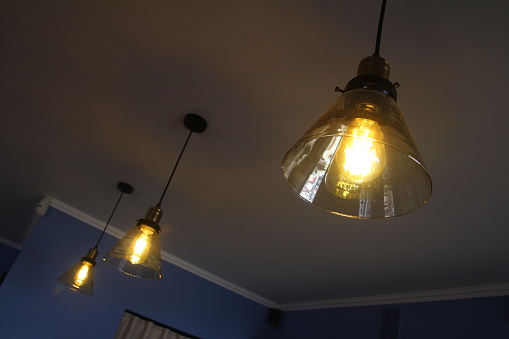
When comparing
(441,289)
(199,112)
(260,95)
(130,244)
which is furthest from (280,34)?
(441,289)

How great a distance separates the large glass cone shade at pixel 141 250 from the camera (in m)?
1.42

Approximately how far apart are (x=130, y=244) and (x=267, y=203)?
100 cm

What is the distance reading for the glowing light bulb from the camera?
77cm

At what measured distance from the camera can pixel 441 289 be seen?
110 inches

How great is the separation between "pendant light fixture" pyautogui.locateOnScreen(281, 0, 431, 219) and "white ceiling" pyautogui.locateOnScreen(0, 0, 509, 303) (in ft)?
1.61

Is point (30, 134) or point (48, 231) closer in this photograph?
point (30, 134)

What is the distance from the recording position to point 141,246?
1454 mm

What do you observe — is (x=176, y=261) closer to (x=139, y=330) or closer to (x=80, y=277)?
(x=139, y=330)

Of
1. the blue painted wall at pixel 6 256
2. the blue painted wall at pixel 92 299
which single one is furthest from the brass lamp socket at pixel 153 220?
the blue painted wall at pixel 6 256

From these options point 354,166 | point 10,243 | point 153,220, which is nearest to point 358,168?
point 354,166

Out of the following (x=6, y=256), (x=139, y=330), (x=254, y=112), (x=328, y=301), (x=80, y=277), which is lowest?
(x=139, y=330)

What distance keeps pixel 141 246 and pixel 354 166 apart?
0.97 m

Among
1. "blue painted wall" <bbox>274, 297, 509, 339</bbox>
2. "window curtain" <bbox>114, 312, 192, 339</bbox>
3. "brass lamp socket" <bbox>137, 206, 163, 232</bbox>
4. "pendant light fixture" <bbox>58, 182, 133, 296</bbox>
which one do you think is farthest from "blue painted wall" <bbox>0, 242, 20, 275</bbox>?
"brass lamp socket" <bbox>137, 206, 163, 232</bbox>

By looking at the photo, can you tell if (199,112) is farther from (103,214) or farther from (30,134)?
(103,214)
